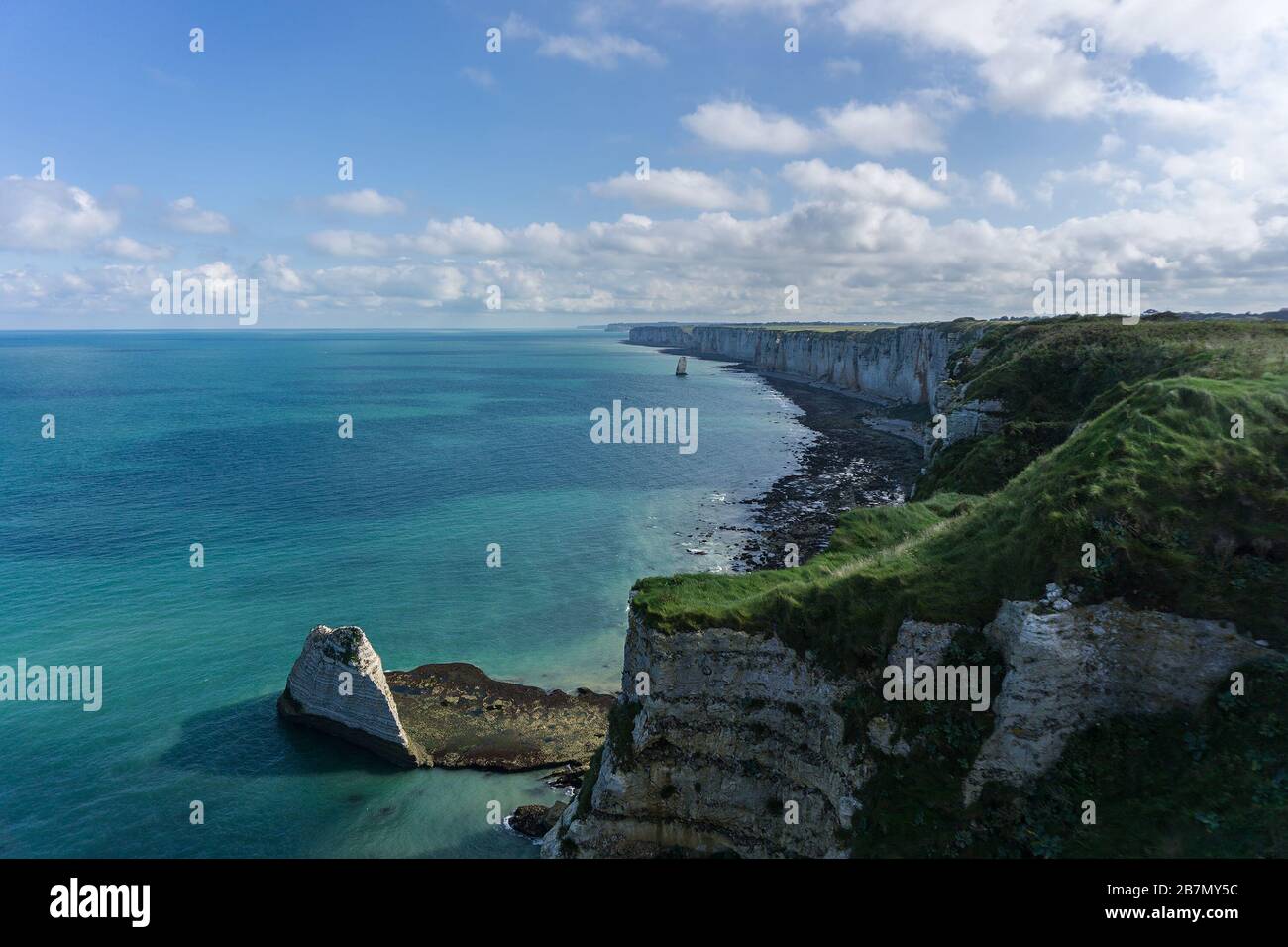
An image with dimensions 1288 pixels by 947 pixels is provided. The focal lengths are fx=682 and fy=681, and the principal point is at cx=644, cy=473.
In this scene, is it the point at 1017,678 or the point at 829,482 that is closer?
the point at 1017,678

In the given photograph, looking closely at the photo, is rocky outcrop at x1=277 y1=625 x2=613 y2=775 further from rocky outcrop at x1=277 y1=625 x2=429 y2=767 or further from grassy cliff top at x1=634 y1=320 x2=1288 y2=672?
grassy cliff top at x1=634 y1=320 x2=1288 y2=672

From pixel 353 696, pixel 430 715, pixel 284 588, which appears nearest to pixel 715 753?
pixel 430 715

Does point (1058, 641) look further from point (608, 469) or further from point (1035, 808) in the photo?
point (608, 469)

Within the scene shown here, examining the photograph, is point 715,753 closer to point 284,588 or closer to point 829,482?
point 284,588

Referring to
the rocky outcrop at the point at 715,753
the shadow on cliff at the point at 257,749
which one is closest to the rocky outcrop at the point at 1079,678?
the rocky outcrop at the point at 715,753
